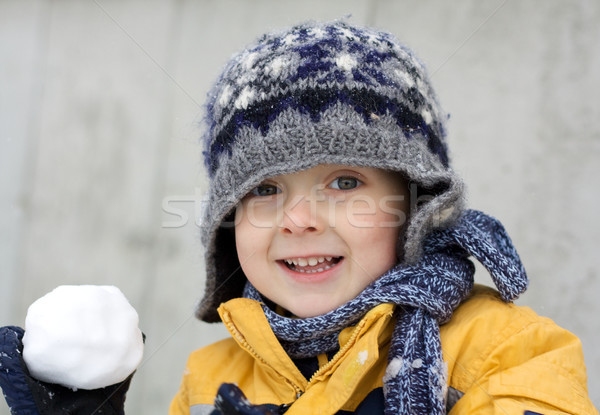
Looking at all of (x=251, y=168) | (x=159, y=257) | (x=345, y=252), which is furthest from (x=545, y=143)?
(x=159, y=257)

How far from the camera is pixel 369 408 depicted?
1.03m

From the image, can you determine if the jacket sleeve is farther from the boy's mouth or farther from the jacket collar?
the boy's mouth

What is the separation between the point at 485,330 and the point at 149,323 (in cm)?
132

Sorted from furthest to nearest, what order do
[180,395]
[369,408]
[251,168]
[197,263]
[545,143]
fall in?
1. [197,263]
2. [545,143]
3. [180,395]
4. [251,168]
5. [369,408]

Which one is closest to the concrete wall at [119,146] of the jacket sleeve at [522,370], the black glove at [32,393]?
the black glove at [32,393]

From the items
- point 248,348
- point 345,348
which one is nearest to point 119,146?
point 248,348

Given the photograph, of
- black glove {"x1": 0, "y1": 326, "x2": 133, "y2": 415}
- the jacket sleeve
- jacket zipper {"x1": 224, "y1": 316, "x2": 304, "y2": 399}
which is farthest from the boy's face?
black glove {"x1": 0, "y1": 326, "x2": 133, "y2": 415}

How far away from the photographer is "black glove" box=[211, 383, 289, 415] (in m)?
1.13

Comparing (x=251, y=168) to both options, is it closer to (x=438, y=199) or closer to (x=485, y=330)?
(x=438, y=199)

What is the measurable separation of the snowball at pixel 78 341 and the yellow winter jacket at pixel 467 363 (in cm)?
24

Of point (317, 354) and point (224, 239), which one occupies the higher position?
point (224, 239)

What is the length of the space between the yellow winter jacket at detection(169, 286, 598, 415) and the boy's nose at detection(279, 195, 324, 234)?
0.65ft

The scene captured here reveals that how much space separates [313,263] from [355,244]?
10cm

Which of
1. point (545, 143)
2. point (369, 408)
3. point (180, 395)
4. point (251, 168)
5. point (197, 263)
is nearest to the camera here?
point (369, 408)
